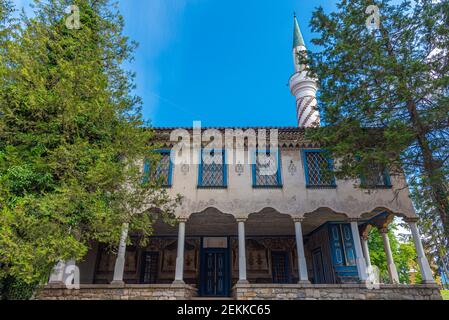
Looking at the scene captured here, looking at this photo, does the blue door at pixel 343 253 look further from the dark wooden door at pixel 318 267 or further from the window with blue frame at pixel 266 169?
the window with blue frame at pixel 266 169

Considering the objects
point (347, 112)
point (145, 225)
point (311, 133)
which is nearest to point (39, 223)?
point (145, 225)

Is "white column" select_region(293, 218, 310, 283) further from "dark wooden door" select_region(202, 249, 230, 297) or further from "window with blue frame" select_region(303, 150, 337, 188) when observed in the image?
"dark wooden door" select_region(202, 249, 230, 297)

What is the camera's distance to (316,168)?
11.8m

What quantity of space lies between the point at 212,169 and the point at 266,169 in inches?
86.1

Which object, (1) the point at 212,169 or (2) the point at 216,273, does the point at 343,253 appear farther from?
(1) the point at 212,169

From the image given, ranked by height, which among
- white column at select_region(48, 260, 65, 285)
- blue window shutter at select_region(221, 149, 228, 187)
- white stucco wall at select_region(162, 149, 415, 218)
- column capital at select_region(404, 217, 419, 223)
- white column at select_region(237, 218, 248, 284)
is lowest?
white column at select_region(48, 260, 65, 285)

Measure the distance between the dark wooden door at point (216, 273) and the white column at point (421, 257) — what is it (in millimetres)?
7766

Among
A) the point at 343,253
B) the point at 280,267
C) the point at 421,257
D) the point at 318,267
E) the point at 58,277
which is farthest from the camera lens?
the point at 280,267

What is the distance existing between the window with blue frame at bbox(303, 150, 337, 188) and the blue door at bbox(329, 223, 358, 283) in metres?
2.70

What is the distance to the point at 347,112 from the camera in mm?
8602

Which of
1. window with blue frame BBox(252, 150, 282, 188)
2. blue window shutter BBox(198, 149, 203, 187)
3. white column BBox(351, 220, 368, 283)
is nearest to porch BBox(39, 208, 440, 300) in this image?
white column BBox(351, 220, 368, 283)

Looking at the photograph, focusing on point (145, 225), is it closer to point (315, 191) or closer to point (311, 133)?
point (311, 133)

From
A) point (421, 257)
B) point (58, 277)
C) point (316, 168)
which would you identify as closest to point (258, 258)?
point (316, 168)

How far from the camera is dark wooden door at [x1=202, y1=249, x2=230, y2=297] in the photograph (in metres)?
13.3
